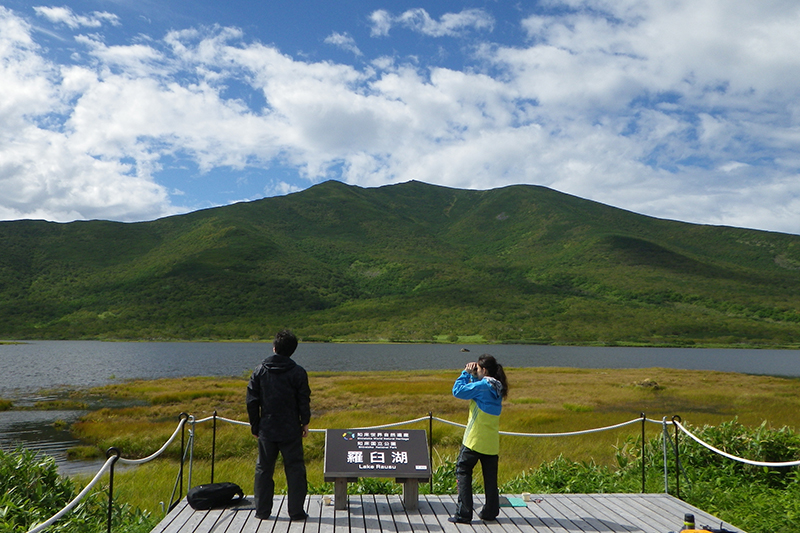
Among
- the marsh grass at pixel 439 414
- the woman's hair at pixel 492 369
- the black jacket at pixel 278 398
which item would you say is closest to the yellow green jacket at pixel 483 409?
the woman's hair at pixel 492 369

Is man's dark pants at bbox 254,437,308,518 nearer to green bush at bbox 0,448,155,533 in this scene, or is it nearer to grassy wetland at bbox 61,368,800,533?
green bush at bbox 0,448,155,533

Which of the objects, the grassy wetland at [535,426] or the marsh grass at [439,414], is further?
the marsh grass at [439,414]

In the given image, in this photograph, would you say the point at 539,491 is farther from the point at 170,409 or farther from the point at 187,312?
the point at 187,312

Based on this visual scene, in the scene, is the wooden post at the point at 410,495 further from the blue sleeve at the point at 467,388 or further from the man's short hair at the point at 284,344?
the man's short hair at the point at 284,344

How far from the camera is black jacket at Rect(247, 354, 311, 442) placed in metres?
6.87

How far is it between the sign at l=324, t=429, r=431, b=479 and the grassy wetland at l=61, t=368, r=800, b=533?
1.75 m

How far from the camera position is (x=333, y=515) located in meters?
7.12

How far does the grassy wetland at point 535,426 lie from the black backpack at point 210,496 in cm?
238

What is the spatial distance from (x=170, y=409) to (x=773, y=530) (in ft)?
97.3

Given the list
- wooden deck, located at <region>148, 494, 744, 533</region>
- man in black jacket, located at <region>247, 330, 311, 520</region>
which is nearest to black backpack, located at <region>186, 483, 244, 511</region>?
wooden deck, located at <region>148, 494, 744, 533</region>

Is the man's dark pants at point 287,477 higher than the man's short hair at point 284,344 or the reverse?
the reverse

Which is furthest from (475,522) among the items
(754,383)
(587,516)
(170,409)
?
(754,383)

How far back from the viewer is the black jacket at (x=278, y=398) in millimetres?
6871

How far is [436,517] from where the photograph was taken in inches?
280
